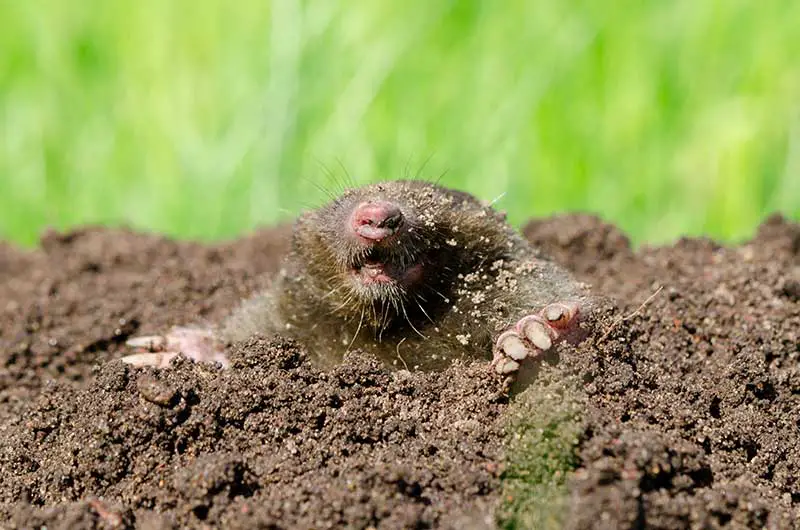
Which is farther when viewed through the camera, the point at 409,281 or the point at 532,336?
the point at 409,281

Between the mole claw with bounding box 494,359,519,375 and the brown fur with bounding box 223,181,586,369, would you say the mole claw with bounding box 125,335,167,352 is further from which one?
the mole claw with bounding box 494,359,519,375

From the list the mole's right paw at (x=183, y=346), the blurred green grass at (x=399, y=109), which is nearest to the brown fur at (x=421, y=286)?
the mole's right paw at (x=183, y=346)

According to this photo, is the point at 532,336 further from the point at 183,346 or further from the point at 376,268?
the point at 183,346

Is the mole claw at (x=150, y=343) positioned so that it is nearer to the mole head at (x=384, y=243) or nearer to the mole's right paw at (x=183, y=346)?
the mole's right paw at (x=183, y=346)

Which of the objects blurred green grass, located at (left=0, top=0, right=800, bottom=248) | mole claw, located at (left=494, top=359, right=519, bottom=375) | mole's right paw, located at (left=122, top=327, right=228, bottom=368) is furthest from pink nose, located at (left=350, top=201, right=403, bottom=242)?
blurred green grass, located at (left=0, top=0, right=800, bottom=248)

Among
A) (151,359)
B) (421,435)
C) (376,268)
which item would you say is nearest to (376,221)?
(376,268)

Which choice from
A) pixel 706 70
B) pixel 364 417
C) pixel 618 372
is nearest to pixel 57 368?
pixel 364 417
